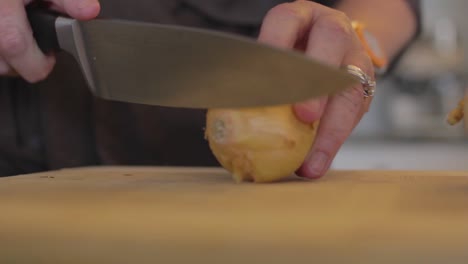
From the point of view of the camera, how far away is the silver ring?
83 centimetres

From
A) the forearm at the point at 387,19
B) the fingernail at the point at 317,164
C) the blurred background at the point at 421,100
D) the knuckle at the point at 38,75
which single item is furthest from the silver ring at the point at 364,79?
the blurred background at the point at 421,100

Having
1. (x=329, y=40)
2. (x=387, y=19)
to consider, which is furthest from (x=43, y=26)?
A: (x=387, y=19)

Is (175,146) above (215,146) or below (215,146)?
below

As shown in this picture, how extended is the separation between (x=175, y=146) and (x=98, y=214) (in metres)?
0.53

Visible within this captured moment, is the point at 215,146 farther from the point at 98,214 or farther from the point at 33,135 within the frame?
the point at 33,135

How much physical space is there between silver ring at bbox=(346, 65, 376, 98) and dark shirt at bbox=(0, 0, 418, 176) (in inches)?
12.0

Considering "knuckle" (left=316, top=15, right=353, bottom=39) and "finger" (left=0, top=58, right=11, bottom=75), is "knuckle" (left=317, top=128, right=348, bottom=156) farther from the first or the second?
"finger" (left=0, top=58, right=11, bottom=75)

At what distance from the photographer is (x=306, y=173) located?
30.8 inches

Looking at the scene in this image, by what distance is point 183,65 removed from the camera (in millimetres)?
711

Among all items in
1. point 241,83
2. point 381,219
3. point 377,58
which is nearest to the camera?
point 381,219

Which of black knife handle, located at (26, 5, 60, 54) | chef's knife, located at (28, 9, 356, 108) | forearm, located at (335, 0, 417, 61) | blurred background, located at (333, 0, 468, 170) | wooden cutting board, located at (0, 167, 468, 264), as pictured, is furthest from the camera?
blurred background, located at (333, 0, 468, 170)

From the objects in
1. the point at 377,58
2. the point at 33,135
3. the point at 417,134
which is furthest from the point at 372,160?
the point at 33,135

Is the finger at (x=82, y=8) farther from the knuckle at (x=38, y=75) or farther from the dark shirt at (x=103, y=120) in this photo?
the dark shirt at (x=103, y=120)

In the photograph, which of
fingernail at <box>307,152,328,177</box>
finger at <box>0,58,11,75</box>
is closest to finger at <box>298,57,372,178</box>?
fingernail at <box>307,152,328,177</box>
